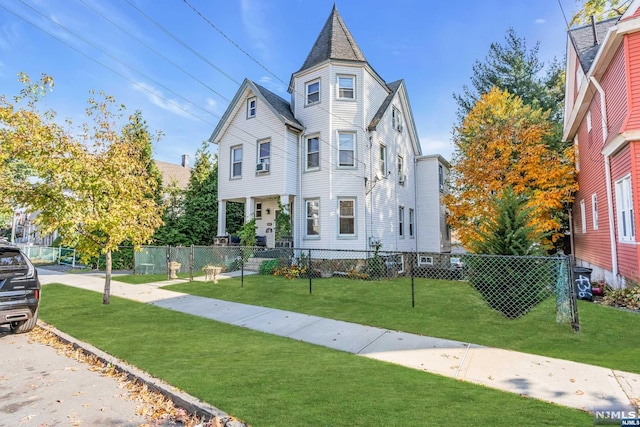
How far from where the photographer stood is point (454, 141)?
2173 cm

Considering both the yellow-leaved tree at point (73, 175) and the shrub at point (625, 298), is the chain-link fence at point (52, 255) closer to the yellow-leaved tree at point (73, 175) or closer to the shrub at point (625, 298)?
the yellow-leaved tree at point (73, 175)

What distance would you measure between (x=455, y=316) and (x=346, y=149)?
10109 millimetres

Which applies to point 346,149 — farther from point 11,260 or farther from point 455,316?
point 11,260

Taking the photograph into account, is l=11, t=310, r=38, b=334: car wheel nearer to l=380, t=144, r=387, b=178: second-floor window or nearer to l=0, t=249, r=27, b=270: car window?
l=0, t=249, r=27, b=270: car window

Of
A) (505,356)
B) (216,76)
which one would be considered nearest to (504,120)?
(216,76)

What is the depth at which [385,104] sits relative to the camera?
17.4m

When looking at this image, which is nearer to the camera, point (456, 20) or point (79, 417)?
point (79, 417)

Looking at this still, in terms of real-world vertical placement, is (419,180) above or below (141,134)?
below

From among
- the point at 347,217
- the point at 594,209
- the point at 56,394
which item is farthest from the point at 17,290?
the point at 594,209

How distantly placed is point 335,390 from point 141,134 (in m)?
17.4

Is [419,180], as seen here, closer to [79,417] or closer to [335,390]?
[335,390]

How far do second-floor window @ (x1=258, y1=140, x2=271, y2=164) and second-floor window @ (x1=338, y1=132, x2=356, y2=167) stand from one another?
11.8ft

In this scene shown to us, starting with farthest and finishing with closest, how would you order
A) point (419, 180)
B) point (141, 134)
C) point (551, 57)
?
point (551, 57), point (419, 180), point (141, 134)

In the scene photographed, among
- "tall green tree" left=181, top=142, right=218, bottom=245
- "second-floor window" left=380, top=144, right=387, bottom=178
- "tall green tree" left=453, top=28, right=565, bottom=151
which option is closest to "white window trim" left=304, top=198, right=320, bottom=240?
"second-floor window" left=380, top=144, right=387, bottom=178
